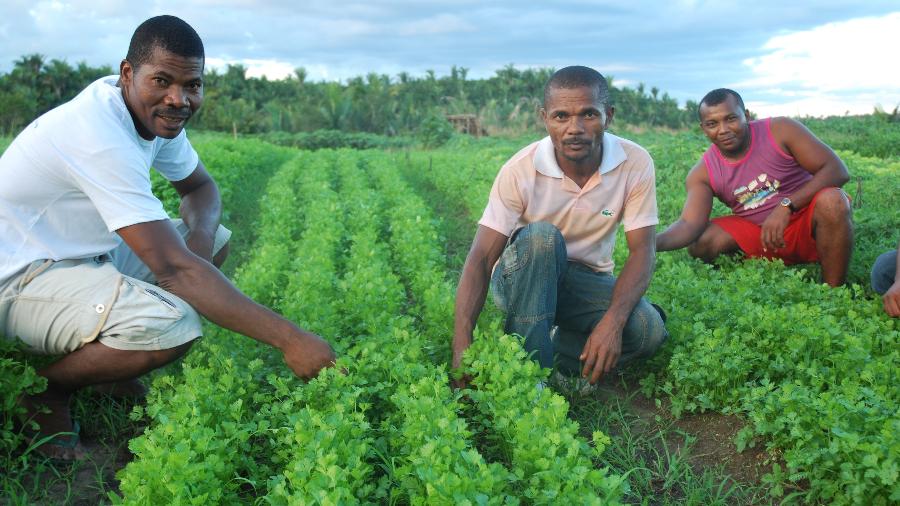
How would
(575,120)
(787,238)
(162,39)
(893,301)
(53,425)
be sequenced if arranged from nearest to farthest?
(162,39)
(53,425)
(575,120)
(893,301)
(787,238)

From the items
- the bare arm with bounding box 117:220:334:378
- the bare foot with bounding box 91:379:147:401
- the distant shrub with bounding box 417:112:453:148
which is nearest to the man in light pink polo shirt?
the bare arm with bounding box 117:220:334:378

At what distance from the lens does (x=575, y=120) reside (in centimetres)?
366

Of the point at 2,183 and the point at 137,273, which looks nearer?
the point at 2,183

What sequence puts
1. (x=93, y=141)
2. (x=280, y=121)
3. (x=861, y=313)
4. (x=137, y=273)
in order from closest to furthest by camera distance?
1. (x=93, y=141)
2. (x=137, y=273)
3. (x=861, y=313)
4. (x=280, y=121)

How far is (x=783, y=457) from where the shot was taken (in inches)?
132

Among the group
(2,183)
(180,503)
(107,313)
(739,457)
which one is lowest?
(739,457)

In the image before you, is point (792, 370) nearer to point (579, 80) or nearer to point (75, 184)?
point (579, 80)

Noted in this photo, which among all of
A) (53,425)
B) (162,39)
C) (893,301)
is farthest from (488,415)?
(893,301)

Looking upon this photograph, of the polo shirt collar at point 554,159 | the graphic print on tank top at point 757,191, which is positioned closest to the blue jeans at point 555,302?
the polo shirt collar at point 554,159

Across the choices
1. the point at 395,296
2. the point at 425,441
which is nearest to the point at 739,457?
the point at 425,441

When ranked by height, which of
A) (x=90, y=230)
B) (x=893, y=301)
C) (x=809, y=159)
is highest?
(x=809, y=159)

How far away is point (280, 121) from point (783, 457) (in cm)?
3779

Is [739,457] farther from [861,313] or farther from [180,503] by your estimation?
[180,503]

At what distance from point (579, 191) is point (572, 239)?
0.31 metres
